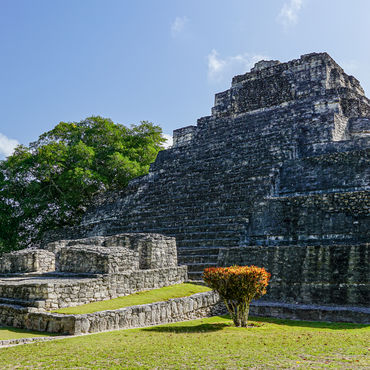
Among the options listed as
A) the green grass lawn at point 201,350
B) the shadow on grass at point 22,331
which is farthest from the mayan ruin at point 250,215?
the green grass lawn at point 201,350

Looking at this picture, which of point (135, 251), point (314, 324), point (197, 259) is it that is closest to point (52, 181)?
point (197, 259)

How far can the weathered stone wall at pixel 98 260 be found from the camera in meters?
8.92

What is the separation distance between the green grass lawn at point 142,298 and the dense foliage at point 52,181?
12.2 meters

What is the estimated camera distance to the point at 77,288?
786cm

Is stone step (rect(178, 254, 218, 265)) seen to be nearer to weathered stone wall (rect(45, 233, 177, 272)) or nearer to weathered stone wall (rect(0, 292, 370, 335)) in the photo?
weathered stone wall (rect(45, 233, 177, 272))

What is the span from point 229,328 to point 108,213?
11.7 m

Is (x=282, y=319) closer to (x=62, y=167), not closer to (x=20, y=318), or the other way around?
(x=20, y=318)

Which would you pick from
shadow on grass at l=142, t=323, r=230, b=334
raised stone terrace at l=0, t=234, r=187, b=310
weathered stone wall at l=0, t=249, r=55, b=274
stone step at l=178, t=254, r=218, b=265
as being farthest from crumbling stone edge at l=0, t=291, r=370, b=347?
weathered stone wall at l=0, t=249, r=55, b=274

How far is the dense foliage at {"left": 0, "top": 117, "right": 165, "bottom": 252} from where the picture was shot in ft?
67.5

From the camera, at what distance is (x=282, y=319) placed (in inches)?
338

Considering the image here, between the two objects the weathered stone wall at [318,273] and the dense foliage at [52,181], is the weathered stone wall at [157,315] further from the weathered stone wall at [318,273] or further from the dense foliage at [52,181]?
the dense foliage at [52,181]

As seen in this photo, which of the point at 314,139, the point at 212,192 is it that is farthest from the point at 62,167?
the point at 314,139

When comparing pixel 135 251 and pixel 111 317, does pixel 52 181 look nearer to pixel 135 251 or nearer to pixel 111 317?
pixel 135 251

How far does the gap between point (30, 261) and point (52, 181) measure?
36.6 ft
